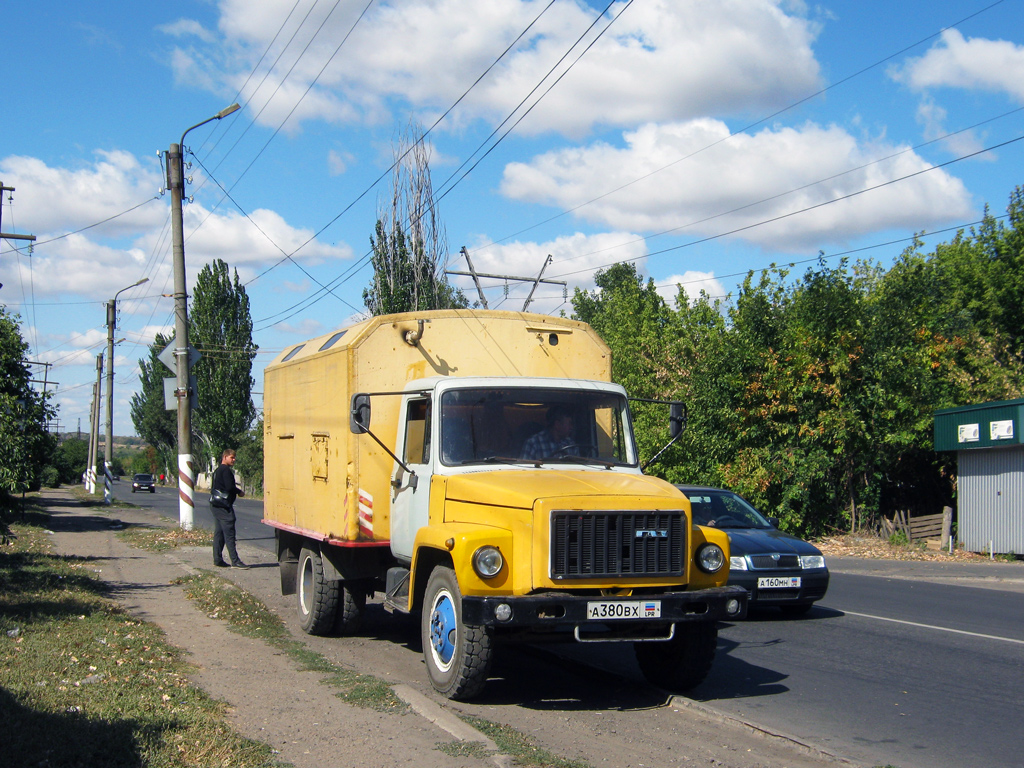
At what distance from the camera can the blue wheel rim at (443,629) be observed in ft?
22.2

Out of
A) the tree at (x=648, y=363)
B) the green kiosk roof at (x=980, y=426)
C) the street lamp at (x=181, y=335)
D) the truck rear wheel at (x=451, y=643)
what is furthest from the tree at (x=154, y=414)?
the truck rear wheel at (x=451, y=643)

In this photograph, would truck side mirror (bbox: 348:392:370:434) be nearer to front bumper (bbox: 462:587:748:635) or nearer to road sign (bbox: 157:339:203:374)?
front bumper (bbox: 462:587:748:635)

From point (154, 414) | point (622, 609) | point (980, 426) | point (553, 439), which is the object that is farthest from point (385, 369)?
point (154, 414)

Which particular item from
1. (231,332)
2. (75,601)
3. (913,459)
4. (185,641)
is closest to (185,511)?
(75,601)

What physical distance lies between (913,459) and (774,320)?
5.68m

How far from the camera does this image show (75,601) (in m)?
10.4

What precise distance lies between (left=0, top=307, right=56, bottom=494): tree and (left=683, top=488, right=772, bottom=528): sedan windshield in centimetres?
1199

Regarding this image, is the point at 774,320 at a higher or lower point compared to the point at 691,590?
higher

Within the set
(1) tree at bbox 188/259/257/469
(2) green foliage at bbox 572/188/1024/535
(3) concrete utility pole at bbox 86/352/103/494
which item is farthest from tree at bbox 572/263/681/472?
(3) concrete utility pole at bbox 86/352/103/494

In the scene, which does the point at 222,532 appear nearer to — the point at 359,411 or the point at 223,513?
the point at 223,513

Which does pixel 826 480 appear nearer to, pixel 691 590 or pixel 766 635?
pixel 766 635

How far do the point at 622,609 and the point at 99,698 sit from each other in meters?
3.47

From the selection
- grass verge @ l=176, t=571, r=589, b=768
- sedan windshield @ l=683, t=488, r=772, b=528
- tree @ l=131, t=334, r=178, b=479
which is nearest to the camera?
grass verge @ l=176, t=571, r=589, b=768

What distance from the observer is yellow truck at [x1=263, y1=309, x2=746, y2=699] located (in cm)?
633
